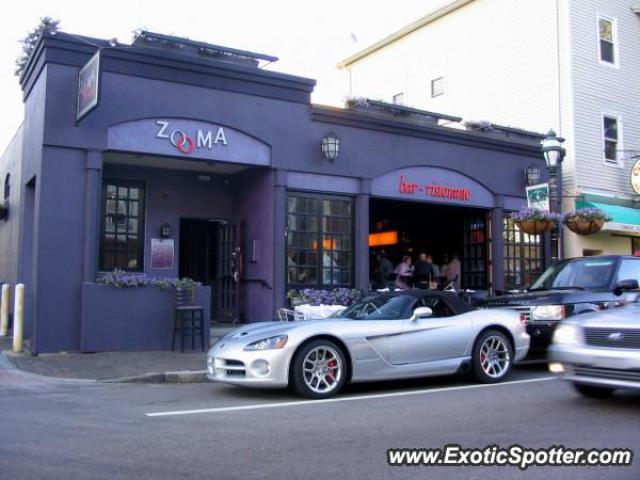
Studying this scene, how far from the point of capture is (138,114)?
12.2m

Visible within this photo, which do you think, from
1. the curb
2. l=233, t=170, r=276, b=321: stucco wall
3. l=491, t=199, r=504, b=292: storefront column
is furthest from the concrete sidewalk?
l=491, t=199, r=504, b=292: storefront column

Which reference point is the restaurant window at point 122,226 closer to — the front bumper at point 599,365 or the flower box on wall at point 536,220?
the flower box on wall at point 536,220

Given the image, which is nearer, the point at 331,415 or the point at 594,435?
the point at 594,435

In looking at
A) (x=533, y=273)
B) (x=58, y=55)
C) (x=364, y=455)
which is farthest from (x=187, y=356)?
(x=533, y=273)

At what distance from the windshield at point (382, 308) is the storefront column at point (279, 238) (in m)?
4.27

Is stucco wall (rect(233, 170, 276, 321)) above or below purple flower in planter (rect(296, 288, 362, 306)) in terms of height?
above

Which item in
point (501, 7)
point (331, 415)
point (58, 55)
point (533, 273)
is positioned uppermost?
point (501, 7)

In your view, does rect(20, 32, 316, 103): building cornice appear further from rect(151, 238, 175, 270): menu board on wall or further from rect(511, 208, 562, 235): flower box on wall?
rect(511, 208, 562, 235): flower box on wall

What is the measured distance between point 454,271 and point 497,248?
133cm

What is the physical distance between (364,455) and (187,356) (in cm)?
671

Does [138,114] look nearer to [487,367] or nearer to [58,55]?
[58,55]

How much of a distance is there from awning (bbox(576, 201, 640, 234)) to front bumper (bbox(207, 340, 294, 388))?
44.7 feet

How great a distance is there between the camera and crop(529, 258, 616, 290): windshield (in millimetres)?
10617

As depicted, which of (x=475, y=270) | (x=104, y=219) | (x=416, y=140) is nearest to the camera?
(x=104, y=219)
